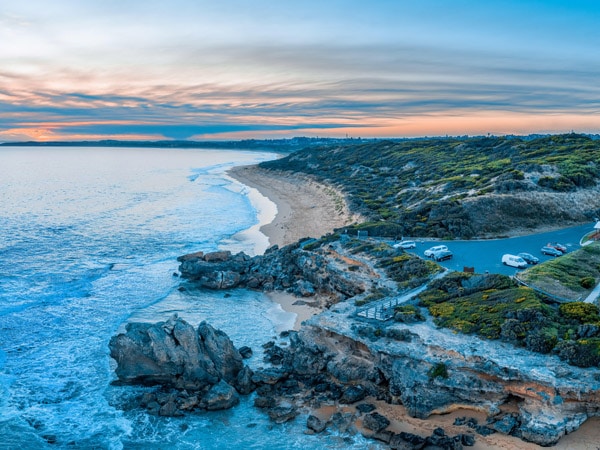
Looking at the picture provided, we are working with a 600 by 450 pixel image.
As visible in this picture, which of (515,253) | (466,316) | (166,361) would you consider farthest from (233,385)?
(515,253)

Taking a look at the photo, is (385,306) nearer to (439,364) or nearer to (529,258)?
(439,364)

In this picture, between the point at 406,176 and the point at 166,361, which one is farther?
the point at 406,176

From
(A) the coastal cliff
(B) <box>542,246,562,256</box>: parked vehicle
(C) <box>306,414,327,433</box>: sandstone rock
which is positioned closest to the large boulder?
(A) the coastal cliff

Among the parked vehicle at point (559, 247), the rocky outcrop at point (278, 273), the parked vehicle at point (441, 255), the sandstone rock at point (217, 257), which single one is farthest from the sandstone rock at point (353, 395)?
the sandstone rock at point (217, 257)

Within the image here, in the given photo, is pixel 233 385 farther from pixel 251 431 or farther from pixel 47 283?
pixel 47 283

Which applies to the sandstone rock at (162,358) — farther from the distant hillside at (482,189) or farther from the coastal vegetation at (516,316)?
the distant hillside at (482,189)

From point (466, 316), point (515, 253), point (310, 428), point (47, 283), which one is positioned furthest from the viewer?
point (47, 283)
